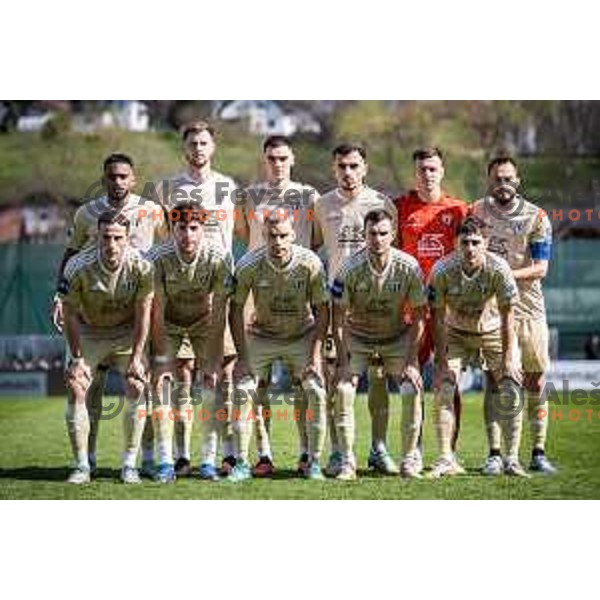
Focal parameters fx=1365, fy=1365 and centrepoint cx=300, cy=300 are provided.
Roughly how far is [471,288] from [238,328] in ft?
4.27

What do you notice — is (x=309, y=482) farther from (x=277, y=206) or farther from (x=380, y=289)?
(x=277, y=206)

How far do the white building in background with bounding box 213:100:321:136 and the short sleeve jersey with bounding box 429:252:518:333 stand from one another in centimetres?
154

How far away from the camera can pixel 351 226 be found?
7.68m

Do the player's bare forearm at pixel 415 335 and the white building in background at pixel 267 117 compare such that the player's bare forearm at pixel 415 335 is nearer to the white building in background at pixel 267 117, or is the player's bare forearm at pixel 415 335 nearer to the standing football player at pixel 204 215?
the standing football player at pixel 204 215

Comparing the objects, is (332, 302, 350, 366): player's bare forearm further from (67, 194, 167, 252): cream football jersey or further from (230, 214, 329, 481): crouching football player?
(67, 194, 167, 252): cream football jersey

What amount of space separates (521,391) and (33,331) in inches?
143

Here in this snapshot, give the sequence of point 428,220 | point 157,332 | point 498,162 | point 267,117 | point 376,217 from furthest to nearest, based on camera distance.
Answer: point 267,117, point 498,162, point 428,220, point 157,332, point 376,217

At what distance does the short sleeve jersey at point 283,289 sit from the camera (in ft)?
24.2

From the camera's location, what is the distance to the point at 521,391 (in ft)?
25.3

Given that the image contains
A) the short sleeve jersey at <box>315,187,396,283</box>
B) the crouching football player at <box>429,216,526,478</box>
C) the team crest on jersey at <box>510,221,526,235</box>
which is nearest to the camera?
the crouching football player at <box>429,216,526,478</box>

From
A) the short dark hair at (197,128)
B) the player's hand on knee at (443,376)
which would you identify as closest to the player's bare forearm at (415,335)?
the player's hand on knee at (443,376)

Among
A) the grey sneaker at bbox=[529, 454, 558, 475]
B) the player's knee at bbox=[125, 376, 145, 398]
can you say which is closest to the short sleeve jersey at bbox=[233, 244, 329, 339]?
the player's knee at bbox=[125, 376, 145, 398]

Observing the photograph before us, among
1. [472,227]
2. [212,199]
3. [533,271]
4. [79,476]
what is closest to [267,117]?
[212,199]

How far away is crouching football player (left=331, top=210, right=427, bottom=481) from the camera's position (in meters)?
7.38
